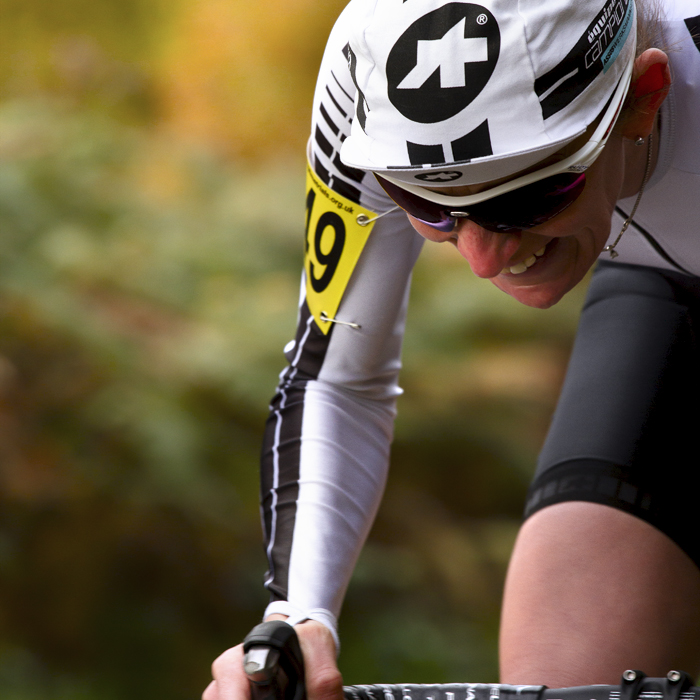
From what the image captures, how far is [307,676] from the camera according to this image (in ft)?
3.19

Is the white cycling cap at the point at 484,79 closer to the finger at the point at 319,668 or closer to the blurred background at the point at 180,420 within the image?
the finger at the point at 319,668

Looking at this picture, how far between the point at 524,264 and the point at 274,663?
0.57 m

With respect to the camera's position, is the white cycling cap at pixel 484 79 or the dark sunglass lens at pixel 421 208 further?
the dark sunglass lens at pixel 421 208

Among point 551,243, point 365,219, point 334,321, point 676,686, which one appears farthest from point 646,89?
point 676,686

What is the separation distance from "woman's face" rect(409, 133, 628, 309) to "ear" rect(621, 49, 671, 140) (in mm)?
26

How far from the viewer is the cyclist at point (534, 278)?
857 millimetres

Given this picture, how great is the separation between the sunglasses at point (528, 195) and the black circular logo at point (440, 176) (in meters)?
0.04

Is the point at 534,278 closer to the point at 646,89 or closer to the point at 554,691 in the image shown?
the point at 646,89

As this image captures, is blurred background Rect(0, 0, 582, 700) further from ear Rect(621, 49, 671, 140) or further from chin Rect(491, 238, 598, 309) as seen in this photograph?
ear Rect(621, 49, 671, 140)

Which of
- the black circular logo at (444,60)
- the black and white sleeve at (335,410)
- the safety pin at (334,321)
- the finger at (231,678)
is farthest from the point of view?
the safety pin at (334,321)

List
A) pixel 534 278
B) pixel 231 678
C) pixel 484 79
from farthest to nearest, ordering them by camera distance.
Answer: pixel 534 278 < pixel 231 678 < pixel 484 79

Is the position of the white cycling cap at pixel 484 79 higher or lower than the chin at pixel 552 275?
higher

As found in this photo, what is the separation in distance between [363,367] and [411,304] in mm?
2339

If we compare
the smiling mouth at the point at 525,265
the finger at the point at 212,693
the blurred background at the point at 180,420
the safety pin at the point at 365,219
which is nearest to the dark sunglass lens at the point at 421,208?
the smiling mouth at the point at 525,265
